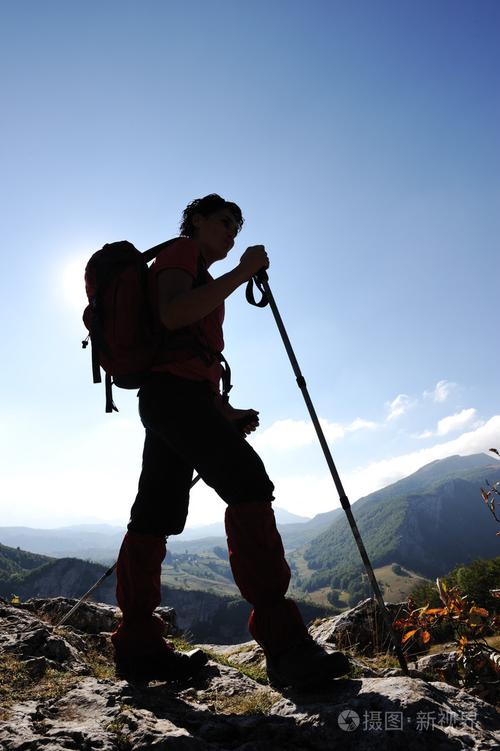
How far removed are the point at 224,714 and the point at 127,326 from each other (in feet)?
9.62

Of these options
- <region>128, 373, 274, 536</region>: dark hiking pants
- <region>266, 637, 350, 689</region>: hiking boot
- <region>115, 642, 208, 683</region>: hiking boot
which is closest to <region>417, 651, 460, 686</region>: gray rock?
<region>266, 637, 350, 689</region>: hiking boot

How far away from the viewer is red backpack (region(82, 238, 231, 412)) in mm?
3475

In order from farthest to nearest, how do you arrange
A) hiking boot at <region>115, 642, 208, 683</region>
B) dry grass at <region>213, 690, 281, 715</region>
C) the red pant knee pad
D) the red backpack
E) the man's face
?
the man's face, the red pant knee pad, hiking boot at <region>115, 642, 208, 683</region>, the red backpack, dry grass at <region>213, 690, 281, 715</region>

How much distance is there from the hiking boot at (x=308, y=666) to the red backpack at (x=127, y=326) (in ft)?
7.51

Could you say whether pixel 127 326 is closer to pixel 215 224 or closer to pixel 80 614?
pixel 215 224

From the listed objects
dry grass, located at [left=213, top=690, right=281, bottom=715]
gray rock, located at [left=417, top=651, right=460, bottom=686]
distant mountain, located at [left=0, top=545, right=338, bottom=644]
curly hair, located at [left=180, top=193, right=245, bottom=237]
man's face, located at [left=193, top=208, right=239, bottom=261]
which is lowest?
distant mountain, located at [left=0, top=545, right=338, bottom=644]

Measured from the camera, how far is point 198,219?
4.48 meters

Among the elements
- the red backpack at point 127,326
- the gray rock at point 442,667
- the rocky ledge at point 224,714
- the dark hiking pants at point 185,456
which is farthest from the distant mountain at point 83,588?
the red backpack at point 127,326

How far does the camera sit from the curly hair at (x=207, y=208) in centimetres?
445

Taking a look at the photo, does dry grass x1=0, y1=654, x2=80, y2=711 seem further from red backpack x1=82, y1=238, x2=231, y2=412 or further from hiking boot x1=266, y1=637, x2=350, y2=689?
red backpack x1=82, y1=238, x2=231, y2=412

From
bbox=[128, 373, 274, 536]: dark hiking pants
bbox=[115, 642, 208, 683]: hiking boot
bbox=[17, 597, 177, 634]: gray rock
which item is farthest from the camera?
bbox=[17, 597, 177, 634]: gray rock

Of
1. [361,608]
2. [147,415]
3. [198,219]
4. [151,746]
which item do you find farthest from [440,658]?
[198,219]

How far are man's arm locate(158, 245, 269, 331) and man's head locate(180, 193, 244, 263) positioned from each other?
3.11 feet

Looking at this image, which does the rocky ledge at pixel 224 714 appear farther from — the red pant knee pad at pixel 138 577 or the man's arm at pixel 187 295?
the man's arm at pixel 187 295
